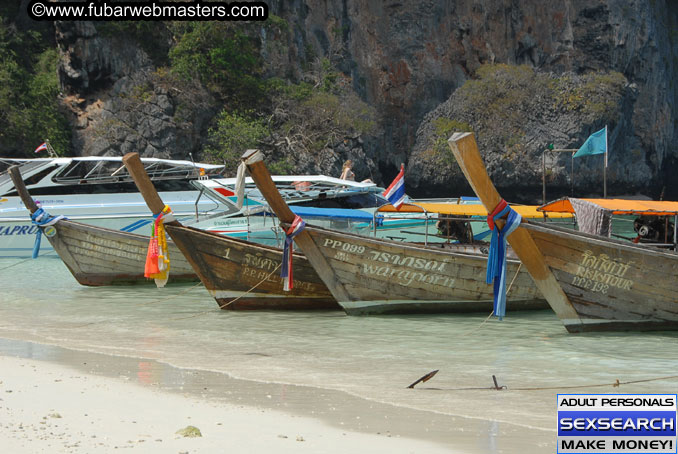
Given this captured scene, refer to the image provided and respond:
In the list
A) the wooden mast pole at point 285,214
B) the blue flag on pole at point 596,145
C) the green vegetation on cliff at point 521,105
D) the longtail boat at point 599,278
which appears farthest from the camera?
the green vegetation on cliff at point 521,105

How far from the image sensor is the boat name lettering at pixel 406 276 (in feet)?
36.1

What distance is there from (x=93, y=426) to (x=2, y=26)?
31.8 meters

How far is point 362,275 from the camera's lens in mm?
11031

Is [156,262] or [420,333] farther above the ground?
[156,262]

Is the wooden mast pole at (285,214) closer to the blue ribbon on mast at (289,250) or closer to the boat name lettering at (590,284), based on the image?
the blue ribbon on mast at (289,250)

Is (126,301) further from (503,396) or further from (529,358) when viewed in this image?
(503,396)

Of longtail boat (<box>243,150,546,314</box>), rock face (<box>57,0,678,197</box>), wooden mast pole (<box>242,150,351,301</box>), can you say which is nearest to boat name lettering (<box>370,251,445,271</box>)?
longtail boat (<box>243,150,546,314</box>)

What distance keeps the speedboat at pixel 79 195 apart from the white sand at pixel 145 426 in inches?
485

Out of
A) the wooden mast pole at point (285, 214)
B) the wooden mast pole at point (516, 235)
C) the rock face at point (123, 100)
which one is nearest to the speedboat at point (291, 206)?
the wooden mast pole at point (285, 214)

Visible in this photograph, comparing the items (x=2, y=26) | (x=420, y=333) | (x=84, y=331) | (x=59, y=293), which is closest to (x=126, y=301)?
(x=59, y=293)

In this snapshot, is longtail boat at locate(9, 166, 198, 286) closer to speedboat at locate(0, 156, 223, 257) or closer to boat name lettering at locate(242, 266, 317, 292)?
boat name lettering at locate(242, 266, 317, 292)

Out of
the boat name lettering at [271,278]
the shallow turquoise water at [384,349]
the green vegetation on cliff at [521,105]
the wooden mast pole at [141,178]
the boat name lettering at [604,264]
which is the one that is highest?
the green vegetation on cliff at [521,105]

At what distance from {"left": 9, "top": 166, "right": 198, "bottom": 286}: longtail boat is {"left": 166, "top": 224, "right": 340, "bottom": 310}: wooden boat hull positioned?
3.16 m

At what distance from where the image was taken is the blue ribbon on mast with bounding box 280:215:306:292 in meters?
10.5
